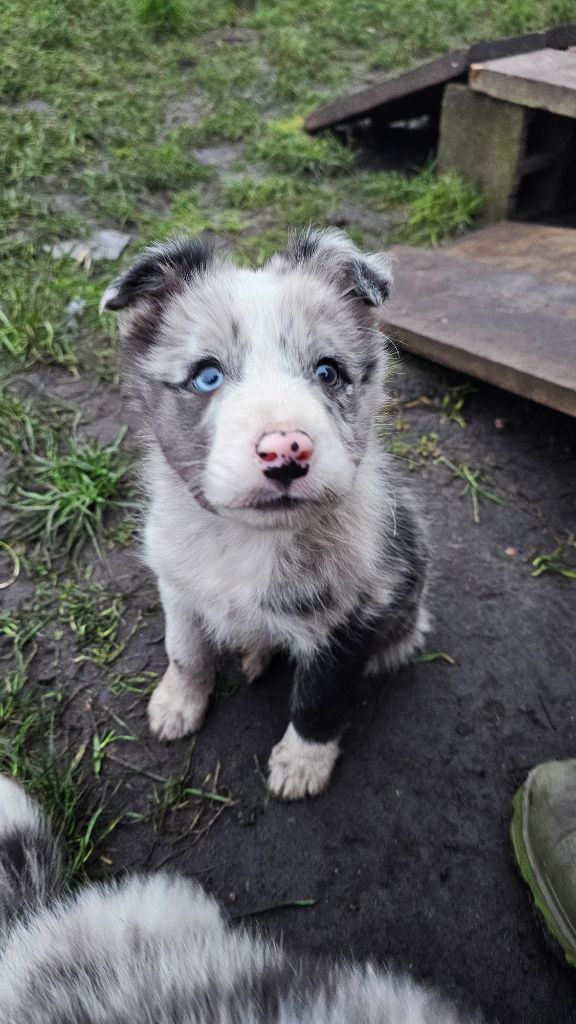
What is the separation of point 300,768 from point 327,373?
50.2 inches

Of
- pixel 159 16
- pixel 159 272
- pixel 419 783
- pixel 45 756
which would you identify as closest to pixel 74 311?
pixel 159 272

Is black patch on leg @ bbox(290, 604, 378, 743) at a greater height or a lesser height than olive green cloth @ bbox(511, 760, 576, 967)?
Answer: greater

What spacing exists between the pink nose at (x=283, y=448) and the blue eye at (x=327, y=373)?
0.38 metres

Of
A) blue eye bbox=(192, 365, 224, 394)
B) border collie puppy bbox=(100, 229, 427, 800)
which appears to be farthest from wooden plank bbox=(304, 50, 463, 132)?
blue eye bbox=(192, 365, 224, 394)

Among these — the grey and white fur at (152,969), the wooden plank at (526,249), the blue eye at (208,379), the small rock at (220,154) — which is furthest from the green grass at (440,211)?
the grey and white fur at (152,969)

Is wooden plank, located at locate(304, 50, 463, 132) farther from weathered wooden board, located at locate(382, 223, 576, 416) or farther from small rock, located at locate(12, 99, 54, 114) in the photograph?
small rock, located at locate(12, 99, 54, 114)

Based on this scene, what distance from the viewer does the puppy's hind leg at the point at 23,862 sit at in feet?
5.17

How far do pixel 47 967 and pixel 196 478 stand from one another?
1.09 m

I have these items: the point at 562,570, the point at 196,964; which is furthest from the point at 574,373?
the point at 196,964

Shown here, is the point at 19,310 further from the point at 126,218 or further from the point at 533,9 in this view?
the point at 533,9

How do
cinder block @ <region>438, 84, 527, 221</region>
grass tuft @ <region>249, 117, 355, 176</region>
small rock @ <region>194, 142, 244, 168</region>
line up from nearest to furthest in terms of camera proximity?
cinder block @ <region>438, 84, 527, 221</region>
grass tuft @ <region>249, 117, 355, 176</region>
small rock @ <region>194, 142, 244, 168</region>

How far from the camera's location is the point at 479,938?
2.07m

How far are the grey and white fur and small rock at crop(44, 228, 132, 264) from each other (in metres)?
3.66

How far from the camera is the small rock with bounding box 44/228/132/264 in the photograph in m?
4.40
